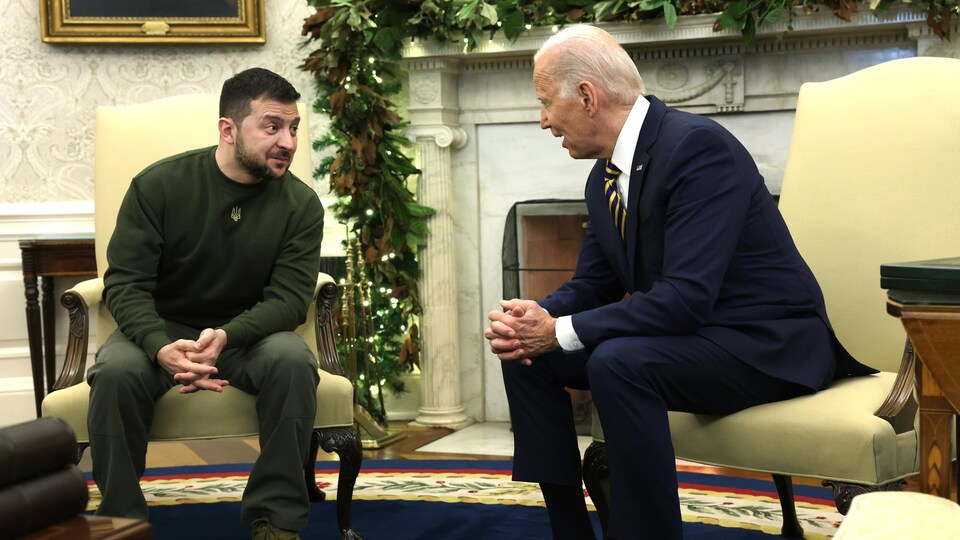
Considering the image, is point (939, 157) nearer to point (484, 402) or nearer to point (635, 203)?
point (635, 203)

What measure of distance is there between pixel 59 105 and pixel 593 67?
10.2 feet

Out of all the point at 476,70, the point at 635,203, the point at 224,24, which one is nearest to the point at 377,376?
the point at 476,70

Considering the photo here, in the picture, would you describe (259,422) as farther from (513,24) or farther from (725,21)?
(725,21)

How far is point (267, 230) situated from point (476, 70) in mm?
1833

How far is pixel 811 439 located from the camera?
6.99 ft

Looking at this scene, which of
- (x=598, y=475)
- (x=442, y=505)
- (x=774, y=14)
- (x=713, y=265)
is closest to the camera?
(x=713, y=265)

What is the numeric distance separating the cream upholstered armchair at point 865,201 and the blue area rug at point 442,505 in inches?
10.4

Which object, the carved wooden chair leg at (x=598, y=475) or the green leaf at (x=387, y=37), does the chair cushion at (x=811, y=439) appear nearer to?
the carved wooden chair leg at (x=598, y=475)

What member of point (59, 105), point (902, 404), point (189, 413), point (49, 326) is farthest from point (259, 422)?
point (59, 105)

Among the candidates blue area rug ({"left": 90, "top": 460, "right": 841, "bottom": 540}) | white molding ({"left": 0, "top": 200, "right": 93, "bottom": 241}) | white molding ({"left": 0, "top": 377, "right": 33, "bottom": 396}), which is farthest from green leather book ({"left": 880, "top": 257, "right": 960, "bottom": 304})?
white molding ({"left": 0, "top": 377, "right": 33, "bottom": 396})

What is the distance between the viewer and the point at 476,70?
14.9 ft

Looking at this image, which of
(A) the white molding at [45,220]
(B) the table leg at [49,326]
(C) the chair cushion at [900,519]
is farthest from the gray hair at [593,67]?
(A) the white molding at [45,220]

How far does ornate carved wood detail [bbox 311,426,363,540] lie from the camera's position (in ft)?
9.21

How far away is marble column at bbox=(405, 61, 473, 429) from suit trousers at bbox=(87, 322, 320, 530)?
1.83 meters
